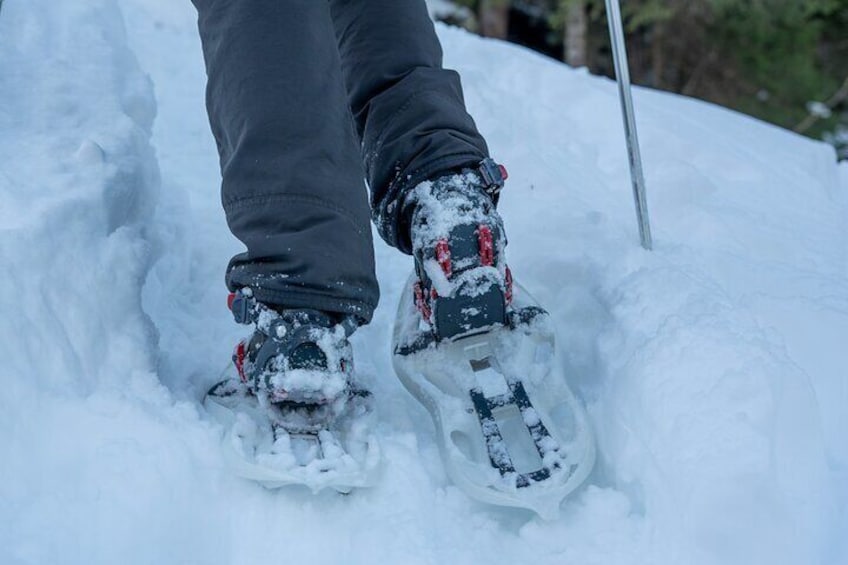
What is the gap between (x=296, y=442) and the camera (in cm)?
151

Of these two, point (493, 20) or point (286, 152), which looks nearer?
point (286, 152)

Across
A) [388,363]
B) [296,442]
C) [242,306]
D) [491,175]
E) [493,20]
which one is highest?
[491,175]

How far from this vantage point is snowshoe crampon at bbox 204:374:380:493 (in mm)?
1425

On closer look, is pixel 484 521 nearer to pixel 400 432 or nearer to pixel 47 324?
pixel 400 432

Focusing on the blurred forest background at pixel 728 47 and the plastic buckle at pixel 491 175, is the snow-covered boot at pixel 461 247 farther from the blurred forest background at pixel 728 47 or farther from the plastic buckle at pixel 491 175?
the blurred forest background at pixel 728 47

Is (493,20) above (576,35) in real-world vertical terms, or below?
below

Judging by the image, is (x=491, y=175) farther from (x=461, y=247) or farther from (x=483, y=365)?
(x=483, y=365)

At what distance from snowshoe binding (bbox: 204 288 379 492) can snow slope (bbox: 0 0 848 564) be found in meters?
0.05

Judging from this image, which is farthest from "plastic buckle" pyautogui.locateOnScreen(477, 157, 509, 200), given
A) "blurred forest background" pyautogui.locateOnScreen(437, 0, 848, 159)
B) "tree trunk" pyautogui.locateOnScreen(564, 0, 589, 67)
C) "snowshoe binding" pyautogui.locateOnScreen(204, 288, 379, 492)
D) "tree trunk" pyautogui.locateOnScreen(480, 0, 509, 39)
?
"tree trunk" pyautogui.locateOnScreen(480, 0, 509, 39)

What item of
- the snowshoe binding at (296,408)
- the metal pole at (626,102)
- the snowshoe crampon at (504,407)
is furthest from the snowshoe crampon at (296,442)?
the metal pole at (626,102)

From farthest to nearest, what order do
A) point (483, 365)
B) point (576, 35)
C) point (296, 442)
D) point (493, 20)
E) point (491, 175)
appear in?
1. point (493, 20)
2. point (576, 35)
3. point (483, 365)
4. point (491, 175)
5. point (296, 442)

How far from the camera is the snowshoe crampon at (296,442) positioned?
4.67 ft

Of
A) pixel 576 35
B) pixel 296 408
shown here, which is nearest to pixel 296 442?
pixel 296 408

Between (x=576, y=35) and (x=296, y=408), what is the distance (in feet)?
25.9
